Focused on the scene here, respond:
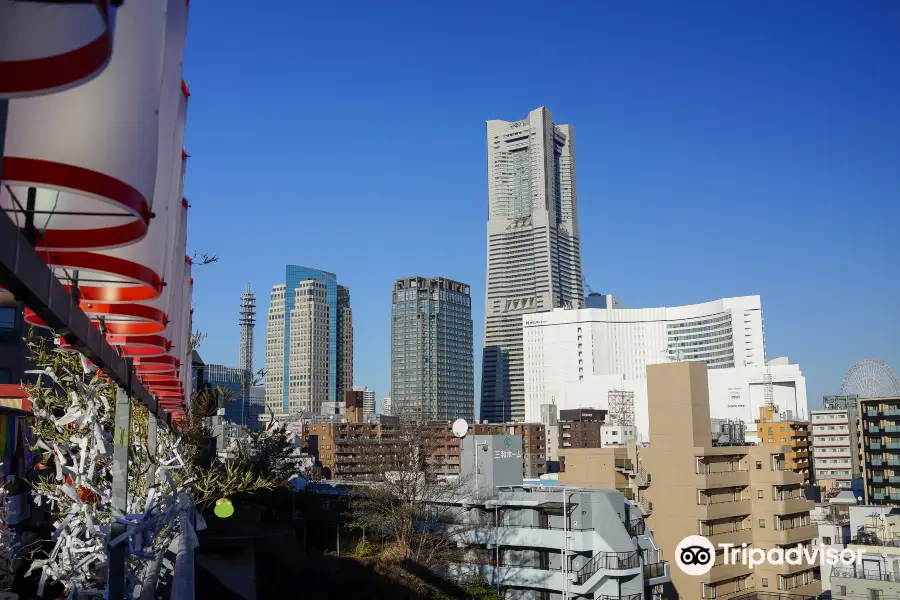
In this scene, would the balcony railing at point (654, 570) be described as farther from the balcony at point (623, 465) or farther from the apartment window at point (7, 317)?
the apartment window at point (7, 317)

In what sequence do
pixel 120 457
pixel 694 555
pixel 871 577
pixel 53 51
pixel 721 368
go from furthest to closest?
pixel 721 368
pixel 694 555
pixel 871 577
pixel 120 457
pixel 53 51

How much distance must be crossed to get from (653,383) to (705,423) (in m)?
3.89

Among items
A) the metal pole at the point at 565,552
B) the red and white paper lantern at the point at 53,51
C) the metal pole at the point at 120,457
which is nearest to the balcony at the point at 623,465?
the metal pole at the point at 565,552

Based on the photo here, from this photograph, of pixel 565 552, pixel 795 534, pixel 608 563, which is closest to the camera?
pixel 608 563

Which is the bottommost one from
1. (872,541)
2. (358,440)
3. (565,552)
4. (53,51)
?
(872,541)

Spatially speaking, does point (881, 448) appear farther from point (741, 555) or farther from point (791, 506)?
point (741, 555)

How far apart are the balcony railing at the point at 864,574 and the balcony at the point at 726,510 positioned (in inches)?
237

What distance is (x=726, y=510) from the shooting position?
47844mm

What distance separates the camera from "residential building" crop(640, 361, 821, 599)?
46.7 meters

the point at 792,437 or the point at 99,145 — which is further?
the point at 792,437

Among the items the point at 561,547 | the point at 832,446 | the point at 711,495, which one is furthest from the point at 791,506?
the point at 832,446

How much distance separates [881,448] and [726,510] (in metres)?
37.4

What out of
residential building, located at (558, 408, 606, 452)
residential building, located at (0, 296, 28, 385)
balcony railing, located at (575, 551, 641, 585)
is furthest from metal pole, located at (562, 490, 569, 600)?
residential building, located at (558, 408, 606, 452)

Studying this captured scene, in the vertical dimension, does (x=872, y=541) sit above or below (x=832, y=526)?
above
